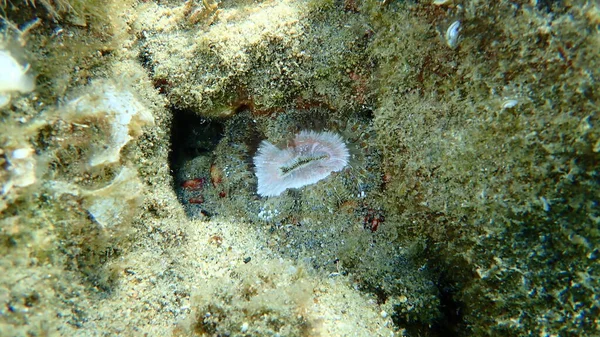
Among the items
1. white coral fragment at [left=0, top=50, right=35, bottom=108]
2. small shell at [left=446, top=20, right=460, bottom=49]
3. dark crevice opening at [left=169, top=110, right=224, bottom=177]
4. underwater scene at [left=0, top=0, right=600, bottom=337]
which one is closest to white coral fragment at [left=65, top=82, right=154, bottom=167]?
underwater scene at [left=0, top=0, right=600, bottom=337]

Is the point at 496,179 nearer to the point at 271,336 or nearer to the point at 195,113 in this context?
the point at 271,336

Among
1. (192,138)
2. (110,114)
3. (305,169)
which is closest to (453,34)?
(305,169)

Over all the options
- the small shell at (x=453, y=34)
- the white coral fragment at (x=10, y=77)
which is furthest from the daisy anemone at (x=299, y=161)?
the white coral fragment at (x=10, y=77)

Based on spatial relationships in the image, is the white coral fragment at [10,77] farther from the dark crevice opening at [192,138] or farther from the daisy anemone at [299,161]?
the daisy anemone at [299,161]

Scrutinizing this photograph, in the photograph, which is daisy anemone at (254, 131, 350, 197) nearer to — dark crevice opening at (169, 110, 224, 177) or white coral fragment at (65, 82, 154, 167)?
dark crevice opening at (169, 110, 224, 177)

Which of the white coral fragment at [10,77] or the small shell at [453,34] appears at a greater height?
the white coral fragment at [10,77]

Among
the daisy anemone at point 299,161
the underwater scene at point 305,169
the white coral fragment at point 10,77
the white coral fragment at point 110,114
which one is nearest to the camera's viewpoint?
the white coral fragment at point 10,77

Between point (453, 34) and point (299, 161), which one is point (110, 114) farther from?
point (453, 34)
